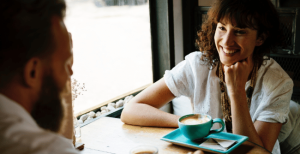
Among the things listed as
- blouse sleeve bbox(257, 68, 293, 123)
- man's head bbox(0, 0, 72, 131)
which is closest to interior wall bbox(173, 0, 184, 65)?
blouse sleeve bbox(257, 68, 293, 123)

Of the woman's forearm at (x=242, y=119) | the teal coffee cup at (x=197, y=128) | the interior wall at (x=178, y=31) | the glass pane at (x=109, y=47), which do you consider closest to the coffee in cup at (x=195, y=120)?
the teal coffee cup at (x=197, y=128)

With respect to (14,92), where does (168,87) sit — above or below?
below

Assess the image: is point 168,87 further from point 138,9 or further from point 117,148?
point 138,9

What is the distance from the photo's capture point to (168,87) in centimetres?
159

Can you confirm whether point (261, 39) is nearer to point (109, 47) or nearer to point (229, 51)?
point (229, 51)

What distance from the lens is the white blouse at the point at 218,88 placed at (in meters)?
1.38

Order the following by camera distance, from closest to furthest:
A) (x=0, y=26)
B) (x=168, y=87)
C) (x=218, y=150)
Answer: (x=0, y=26) → (x=218, y=150) → (x=168, y=87)

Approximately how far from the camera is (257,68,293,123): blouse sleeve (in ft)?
4.36

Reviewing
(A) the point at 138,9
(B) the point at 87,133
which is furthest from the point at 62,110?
(A) the point at 138,9

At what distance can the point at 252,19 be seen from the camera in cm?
140

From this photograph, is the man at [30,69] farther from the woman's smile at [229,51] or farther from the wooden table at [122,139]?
the woman's smile at [229,51]

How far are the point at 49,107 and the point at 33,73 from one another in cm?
6

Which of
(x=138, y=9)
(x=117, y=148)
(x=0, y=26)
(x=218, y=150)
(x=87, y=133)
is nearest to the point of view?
(x=0, y=26)

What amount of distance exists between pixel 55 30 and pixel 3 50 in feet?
0.21
